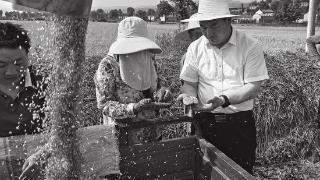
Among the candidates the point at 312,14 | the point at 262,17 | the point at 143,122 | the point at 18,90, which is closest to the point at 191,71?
the point at 143,122

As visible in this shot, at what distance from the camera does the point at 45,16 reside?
5.48ft

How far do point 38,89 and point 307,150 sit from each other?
3139mm

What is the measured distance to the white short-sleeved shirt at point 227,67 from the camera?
2205mm

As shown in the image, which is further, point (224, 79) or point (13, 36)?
point (224, 79)

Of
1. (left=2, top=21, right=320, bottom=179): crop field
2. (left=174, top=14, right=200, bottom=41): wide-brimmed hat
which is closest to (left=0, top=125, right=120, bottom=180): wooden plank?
(left=174, top=14, right=200, bottom=41): wide-brimmed hat

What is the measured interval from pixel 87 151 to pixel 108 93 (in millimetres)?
401

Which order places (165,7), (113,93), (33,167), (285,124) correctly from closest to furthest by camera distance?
(33,167) → (113,93) → (285,124) → (165,7)

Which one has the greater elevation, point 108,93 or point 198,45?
point 198,45

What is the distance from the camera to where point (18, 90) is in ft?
6.81

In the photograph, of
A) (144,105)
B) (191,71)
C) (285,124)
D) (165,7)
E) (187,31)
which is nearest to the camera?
(144,105)

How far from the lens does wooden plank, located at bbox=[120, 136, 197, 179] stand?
1976mm

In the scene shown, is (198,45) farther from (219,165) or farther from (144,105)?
(219,165)

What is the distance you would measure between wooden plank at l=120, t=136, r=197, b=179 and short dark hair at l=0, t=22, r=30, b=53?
31.0 inches

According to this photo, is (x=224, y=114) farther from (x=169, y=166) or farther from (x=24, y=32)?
(x=24, y=32)
